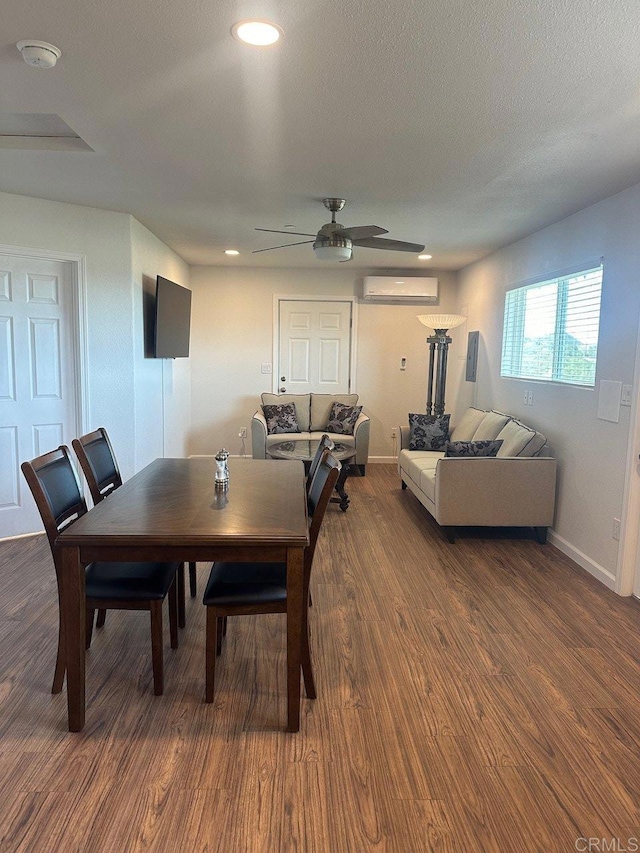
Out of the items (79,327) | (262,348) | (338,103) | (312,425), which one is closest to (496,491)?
(338,103)

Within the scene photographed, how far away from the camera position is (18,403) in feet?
12.6

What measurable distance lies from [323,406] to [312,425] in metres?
0.27

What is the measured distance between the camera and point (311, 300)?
6.58 meters

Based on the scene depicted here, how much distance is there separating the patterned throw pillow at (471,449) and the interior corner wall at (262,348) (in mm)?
2553

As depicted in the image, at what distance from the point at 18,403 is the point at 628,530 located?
4082mm

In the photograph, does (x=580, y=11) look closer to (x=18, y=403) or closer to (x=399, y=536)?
(x=399, y=536)

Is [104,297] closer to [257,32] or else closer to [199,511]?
[199,511]

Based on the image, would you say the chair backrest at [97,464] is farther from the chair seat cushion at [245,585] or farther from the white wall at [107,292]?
the white wall at [107,292]

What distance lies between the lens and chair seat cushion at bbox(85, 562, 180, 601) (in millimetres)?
2082

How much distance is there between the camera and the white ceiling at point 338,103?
163 cm

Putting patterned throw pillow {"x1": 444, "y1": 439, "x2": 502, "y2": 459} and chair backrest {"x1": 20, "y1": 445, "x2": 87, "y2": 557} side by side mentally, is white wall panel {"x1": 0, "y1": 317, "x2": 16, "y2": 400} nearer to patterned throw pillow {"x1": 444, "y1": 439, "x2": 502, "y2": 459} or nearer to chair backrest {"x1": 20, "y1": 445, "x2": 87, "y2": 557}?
chair backrest {"x1": 20, "y1": 445, "x2": 87, "y2": 557}


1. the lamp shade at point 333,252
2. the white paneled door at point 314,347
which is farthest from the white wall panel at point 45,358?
the white paneled door at point 314,347

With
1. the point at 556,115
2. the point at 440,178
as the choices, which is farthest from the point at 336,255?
the point at 556,115

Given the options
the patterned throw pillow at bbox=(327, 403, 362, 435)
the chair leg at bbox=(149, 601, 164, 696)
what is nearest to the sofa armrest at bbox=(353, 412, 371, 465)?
the patterned throw pillow at bbox=(327, 403, 362, 435)
